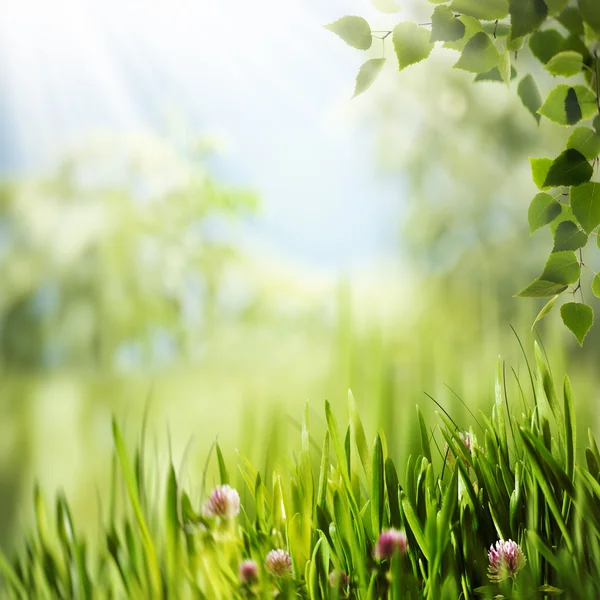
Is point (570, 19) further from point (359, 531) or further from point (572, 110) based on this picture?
point (359, 531)

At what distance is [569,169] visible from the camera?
0.64 metres

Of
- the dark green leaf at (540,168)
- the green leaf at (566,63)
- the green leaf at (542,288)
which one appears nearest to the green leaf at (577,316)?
the green leaf at (542,288)

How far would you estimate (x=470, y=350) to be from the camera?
121cm

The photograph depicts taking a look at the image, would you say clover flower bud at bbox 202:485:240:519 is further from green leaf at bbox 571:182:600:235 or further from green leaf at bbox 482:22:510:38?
green leaf at bbox 482:22:510:38

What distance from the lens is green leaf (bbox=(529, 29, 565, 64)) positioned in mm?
729

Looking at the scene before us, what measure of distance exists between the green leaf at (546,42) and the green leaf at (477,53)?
0.27 feet

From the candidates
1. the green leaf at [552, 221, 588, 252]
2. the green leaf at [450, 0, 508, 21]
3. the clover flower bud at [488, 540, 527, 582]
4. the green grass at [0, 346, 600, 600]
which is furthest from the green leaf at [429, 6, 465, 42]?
the clover flower bud at [488, 540, 527, 582]

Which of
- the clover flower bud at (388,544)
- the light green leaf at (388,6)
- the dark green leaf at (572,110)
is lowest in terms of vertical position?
the clover flower bud at (388,544)

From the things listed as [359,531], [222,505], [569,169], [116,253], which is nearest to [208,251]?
[116,253]

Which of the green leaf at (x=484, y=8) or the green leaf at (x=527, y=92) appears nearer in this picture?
the green leaf at (x=484, y=8)

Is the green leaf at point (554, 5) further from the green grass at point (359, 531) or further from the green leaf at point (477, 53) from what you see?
the green grass at point (359, 531)

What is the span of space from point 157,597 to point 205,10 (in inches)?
40.7

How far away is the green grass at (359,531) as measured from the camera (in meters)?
0.76

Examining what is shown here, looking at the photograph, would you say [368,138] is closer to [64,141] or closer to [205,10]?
[205,10]
